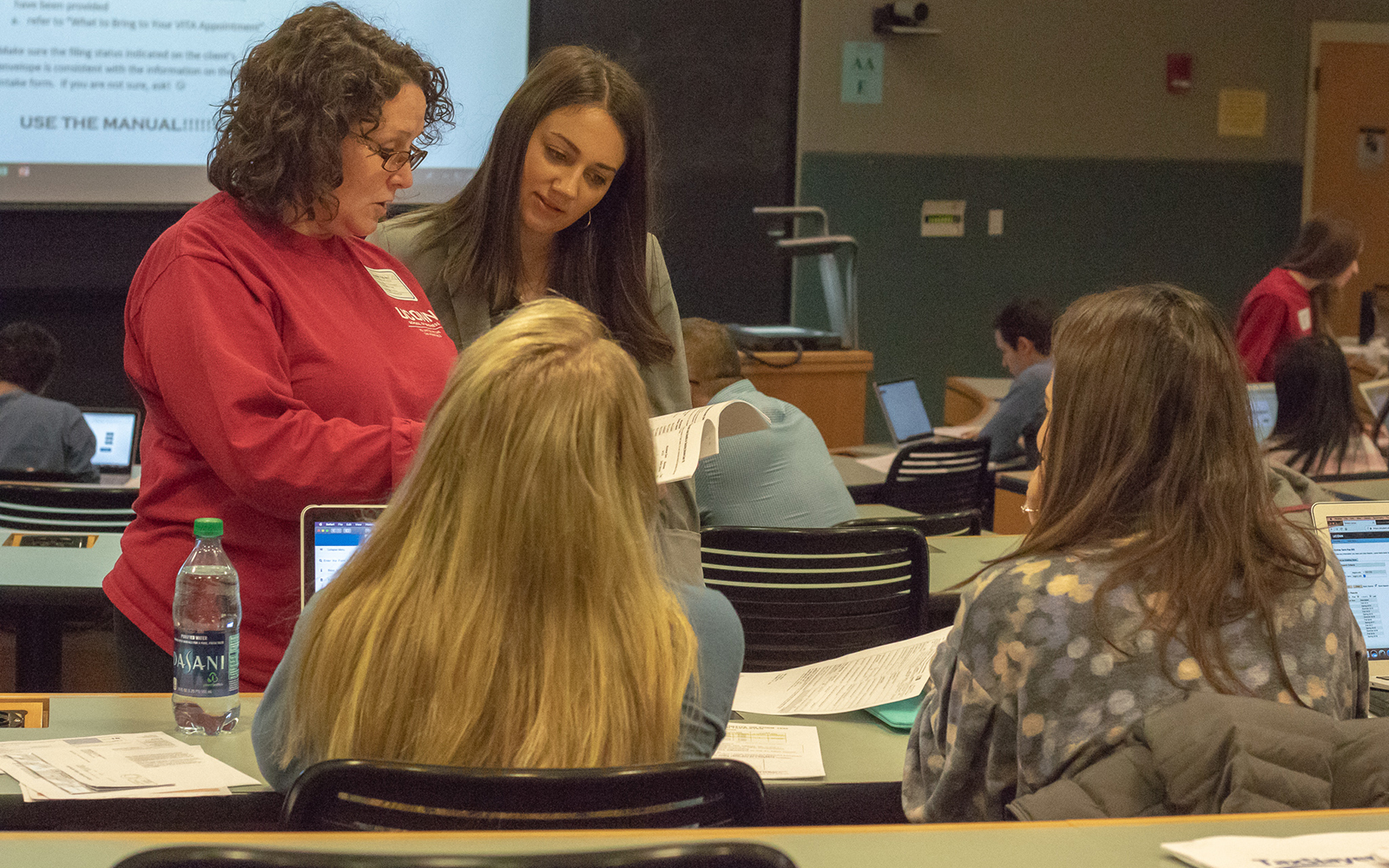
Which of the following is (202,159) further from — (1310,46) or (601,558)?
(1310,46)

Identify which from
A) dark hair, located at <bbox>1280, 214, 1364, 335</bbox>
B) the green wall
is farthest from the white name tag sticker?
the green wall

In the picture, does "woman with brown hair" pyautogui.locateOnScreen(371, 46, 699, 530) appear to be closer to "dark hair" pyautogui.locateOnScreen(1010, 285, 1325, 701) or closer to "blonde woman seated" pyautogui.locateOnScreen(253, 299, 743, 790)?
A: "dark hair" pyautogui.locateOnScreen(1010, 285, 1325, 701)

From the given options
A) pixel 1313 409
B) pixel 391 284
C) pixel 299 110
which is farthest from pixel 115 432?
pixel 1313 409

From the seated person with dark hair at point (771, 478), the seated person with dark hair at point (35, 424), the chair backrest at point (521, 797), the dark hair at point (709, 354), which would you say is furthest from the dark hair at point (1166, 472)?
the seated person with dark hair at point (35, 424)

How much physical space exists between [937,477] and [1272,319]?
203 centimetres

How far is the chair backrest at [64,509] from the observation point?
322 cm

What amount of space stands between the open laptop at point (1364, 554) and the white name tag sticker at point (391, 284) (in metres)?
1.36

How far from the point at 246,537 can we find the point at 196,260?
1.12 feet

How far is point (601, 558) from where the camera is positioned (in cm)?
116

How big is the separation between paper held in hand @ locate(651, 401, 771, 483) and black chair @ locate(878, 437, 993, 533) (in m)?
2.71

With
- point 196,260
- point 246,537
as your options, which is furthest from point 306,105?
point 246,537

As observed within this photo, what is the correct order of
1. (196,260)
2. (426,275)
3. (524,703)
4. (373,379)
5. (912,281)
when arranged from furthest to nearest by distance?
(912,281), (426,275), (373,379), (196,260), (524,703)

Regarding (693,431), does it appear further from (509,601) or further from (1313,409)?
(1313,409)

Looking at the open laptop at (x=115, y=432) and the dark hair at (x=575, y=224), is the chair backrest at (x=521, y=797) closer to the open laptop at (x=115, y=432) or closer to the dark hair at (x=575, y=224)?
the dark hair at (x=575, y=224)
